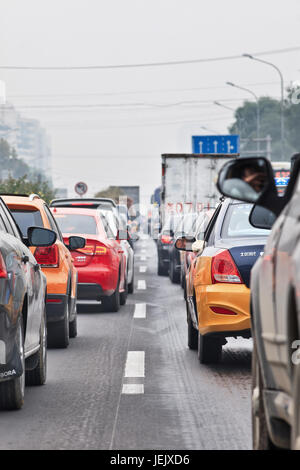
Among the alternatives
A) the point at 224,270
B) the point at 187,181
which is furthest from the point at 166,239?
the point at 224,270

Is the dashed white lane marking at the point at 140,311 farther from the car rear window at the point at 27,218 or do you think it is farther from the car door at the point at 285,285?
the car door at the point at 285,285

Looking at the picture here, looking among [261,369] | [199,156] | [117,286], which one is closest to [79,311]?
[117,286]

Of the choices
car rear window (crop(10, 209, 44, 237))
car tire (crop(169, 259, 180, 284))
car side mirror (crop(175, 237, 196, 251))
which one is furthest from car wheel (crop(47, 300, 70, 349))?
car tire (crop(169, 259, 180, 284))

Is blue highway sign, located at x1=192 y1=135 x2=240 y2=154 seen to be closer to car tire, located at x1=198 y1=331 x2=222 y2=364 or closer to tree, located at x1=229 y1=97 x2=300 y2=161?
car tire, located at x1=198 y1=331 x2=222 y2=364

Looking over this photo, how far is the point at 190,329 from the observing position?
11633 mm

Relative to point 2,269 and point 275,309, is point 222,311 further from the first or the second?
point 275,309

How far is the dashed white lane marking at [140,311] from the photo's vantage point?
1647 cm

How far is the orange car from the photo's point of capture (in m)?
11.5

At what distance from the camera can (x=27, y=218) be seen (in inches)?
468

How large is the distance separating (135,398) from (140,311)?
8.99 metres

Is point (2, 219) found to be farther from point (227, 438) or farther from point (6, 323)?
point (227, 438)

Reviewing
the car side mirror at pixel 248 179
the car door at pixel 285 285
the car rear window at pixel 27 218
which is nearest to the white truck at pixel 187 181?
the car rear window at pixel 27 218

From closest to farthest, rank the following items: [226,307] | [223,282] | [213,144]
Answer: [226,307]
[223,282]
[213,144]

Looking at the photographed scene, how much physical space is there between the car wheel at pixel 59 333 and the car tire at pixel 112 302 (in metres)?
4.83
